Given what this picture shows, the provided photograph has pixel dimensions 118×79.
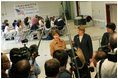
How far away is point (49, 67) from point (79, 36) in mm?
1816

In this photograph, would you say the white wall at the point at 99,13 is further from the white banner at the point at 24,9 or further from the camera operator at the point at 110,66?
the camera operator at the point at 110,66

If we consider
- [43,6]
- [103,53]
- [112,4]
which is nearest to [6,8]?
[43,6]

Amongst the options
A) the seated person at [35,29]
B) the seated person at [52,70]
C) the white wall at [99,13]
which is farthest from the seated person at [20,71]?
the white wall at [99,13]

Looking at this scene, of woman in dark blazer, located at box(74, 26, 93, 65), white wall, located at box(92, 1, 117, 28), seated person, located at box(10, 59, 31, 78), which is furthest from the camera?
white wall, located at box(92, 1, 117, 28)

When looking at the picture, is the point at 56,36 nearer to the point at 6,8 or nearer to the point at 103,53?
the point at 103,53

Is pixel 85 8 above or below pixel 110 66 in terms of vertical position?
above

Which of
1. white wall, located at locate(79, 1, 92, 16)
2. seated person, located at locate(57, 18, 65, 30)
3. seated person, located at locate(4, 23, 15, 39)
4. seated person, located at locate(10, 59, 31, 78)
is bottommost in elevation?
seated person, located at locate(4, 23, 15, 39)

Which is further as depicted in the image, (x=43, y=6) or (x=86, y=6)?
(x=43, y=6)

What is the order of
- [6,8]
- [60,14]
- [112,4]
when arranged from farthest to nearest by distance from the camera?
[60,14] → [6,8] → [112,4]

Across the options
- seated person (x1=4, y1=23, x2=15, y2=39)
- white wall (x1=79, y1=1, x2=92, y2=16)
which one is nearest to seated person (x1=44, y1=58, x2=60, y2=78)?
seated person (x1=4, y1=23, x2=15, y2=39)

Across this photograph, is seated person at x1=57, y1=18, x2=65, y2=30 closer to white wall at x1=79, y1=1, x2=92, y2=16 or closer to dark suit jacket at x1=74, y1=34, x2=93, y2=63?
white wall at x1=79, y1=1, x2=92, y2=16

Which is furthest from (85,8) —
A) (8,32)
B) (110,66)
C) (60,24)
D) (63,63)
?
(110,66)

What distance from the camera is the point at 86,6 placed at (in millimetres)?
12188

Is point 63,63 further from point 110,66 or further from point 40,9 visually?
point 40,9
